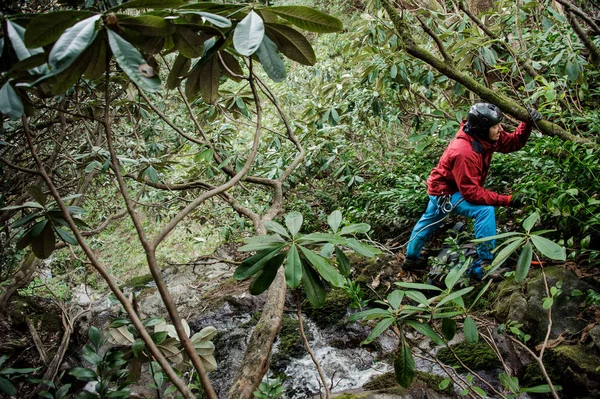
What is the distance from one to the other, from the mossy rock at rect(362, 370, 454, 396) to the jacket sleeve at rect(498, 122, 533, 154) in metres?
2.05

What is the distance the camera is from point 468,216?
3.29 meters

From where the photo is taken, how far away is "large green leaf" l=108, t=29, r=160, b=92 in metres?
1.01

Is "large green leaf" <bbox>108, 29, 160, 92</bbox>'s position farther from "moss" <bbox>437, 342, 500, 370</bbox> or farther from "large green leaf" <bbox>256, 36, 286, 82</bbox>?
"moss" <bbox>437, 342, 500, 370</bbox>

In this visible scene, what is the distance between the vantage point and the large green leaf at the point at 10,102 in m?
1.01

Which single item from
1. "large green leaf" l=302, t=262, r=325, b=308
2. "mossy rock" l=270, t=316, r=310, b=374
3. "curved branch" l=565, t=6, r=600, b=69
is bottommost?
"mossy rock" l=270, t=316, r=310, b=374

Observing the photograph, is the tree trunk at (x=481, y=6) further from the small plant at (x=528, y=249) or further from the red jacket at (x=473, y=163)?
the small plant at (x=528, y=249)

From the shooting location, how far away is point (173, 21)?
1231mm

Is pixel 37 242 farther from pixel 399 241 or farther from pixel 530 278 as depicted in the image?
pixel 399 241

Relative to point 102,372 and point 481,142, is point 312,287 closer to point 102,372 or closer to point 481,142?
point 102,372

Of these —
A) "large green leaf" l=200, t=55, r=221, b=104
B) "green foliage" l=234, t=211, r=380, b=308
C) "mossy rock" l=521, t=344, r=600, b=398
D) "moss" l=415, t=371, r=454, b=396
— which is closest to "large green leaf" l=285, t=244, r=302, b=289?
"green foliage" l=234, t=211, r=380, b=308

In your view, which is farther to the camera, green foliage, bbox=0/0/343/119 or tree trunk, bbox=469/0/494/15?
tree trunk, bbox=469/0/494/15

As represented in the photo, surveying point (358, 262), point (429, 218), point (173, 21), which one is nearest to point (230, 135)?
point (358, 262)

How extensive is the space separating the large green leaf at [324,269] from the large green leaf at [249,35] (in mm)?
662

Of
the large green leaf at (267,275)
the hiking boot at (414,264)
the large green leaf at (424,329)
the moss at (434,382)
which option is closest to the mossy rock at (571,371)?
the moss at (434,382)
